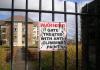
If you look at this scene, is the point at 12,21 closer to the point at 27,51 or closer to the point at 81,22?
the point at 27,51

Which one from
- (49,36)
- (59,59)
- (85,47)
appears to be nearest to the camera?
(49,36)

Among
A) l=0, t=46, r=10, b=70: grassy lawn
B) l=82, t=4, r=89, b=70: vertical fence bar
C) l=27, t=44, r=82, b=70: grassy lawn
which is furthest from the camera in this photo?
l=82, t=4, r=89, b=70: vertical fence bar

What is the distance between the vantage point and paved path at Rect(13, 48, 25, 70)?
5.06 m

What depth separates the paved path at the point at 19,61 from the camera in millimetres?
5062

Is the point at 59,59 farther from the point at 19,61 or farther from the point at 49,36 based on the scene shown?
the point at 19,61

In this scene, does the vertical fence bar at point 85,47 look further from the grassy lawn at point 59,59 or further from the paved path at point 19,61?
the paved path at point 19,61

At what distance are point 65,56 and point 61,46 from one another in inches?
7.7

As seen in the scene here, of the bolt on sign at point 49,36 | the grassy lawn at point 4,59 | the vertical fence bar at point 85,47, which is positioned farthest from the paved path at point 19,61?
the vertical fence bar at point 85,47

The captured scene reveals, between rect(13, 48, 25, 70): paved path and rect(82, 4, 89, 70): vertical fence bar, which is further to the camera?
rect(82, 4, 89, 70): vertical fence bar

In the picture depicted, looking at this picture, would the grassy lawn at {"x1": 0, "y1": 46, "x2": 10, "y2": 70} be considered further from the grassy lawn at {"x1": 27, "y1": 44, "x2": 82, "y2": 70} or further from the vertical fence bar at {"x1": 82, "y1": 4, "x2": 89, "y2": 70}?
the vertical fence bar at {"x1": 82, "y1": 4, "x2": 89, "y2": 70}

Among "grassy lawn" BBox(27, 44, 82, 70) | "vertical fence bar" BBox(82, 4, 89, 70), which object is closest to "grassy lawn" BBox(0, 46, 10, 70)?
"grassy lawn" BBox(27, 44, 82, 70)

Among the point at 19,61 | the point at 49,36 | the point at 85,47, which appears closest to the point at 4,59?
the point at 19,61

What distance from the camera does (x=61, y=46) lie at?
16.9ft

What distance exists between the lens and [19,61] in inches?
202
